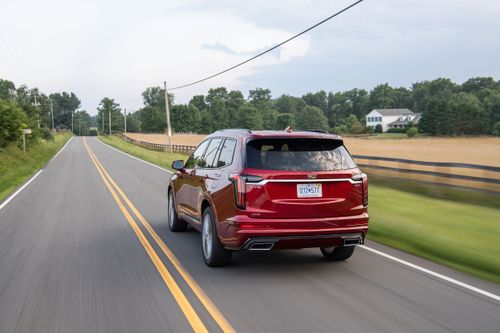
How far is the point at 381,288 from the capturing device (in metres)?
5.68

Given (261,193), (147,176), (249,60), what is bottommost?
(147,176)

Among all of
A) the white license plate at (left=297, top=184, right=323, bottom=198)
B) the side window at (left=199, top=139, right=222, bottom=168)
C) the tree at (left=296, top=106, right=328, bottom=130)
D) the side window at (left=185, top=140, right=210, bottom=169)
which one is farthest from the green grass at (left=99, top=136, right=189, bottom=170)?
the tree at (left=296, top=106, right=328, bottom=130)

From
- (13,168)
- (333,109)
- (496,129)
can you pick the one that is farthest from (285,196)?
(333,109)

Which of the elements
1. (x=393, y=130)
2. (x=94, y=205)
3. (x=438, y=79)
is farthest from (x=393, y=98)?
(x=94, y=205)

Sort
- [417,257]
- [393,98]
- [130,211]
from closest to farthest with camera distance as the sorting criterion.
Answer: [417,257]
[130,211]
[393,98]

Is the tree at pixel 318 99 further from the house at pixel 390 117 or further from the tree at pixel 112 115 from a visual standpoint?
the tree at pixel 112 115

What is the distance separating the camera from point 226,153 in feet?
22.5

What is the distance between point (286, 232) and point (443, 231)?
441 centimetres

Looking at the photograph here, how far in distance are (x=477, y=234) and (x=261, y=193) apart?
481 cm

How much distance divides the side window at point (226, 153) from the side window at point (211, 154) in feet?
0.88

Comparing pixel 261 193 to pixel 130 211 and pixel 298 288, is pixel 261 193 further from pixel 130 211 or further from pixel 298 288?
pixel 130 211

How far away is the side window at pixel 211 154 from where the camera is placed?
7367 millimetres

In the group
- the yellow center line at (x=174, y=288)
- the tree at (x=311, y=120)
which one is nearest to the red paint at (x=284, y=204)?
the yellow center line at (x=174, y=288)

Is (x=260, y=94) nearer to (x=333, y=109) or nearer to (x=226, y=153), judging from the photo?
(x=333, y=109)
